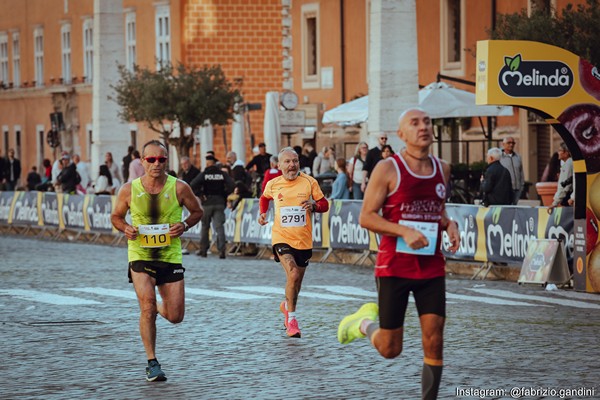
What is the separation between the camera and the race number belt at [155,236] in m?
13.3

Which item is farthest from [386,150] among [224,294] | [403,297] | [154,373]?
[403,297]

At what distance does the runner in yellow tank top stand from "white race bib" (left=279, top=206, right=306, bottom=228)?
3.66 metres

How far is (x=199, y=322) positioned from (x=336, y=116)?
20.1 meters

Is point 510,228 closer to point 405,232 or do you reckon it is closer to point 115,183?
point 405,232

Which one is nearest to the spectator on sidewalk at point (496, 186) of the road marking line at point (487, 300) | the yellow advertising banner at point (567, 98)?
the yellow advertising banner at point (567, 98)

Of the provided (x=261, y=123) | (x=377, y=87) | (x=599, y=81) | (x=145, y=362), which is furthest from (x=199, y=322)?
(x=261, y=123)

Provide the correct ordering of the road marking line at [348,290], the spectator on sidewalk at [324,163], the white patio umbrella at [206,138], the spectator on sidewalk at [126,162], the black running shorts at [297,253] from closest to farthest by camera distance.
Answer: the black running shorts at [297,253] → the road marking line at [348,290] → the spectator on sidewalk at [324,163] → the spectator on sidewalk at [126,162] → the white patio umbrella at [206,138]

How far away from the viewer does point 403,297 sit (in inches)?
416

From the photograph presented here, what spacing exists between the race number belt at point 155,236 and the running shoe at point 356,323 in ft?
7.68

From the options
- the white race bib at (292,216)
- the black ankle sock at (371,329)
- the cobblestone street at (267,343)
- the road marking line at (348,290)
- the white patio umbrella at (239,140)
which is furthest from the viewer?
the white patio umbrella at (239,140)

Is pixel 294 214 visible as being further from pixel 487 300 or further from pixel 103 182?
pixel 103 182

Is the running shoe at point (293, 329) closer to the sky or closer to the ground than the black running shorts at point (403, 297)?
closer to the ground

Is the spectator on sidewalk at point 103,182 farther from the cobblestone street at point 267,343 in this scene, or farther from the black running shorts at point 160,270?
the black running shorts at point 160,270

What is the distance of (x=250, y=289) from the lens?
72.5 feet
